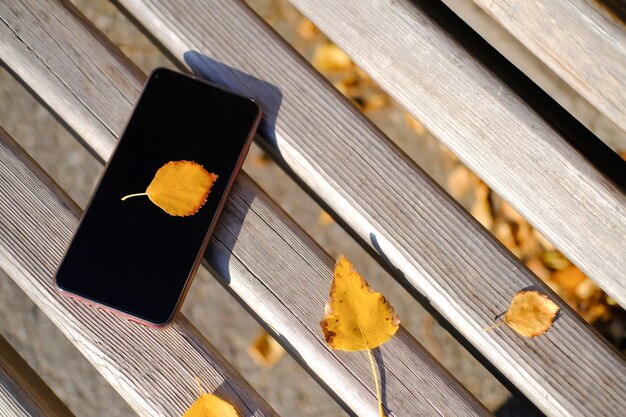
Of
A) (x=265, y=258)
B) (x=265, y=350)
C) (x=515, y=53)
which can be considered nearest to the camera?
(x=265, y=258)

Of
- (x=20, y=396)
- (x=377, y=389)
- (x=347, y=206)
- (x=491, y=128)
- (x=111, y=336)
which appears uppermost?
(x=491, y=128)

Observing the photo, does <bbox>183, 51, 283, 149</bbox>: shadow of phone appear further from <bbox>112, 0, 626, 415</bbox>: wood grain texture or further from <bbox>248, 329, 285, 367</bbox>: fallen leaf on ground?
<bbox>248, 329, 285, 367</bbox>: fallen leaf on ground

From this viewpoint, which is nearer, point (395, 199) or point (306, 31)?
point (395, 199)

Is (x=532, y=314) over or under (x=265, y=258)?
over

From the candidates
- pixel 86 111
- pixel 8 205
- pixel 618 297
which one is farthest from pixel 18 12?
pixel 618 297

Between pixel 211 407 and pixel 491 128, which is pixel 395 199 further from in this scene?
pixel 211 407

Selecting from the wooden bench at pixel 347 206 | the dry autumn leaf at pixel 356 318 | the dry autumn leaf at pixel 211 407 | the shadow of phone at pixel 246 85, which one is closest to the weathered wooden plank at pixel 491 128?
the wooden bench at pixel 347 206

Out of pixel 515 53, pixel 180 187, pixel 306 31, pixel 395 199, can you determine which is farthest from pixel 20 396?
pixel 515 53

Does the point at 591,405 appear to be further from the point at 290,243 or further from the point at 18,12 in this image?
the point at 18,12
